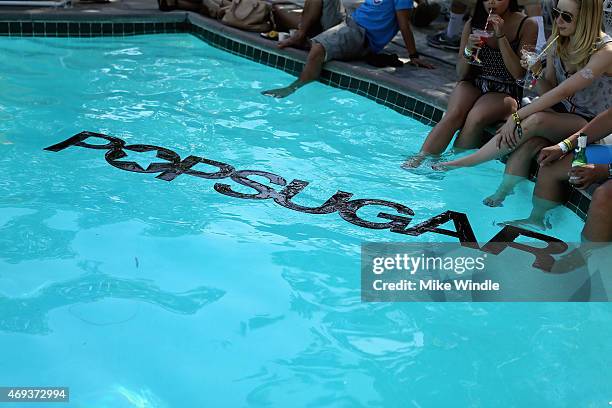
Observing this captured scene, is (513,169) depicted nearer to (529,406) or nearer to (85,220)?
(529,406)

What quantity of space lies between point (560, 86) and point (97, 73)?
15.8ft

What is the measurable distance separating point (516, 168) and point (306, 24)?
3.48 meters

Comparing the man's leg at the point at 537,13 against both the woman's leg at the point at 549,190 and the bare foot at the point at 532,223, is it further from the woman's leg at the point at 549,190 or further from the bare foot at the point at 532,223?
the bare foot at the point at 532,223

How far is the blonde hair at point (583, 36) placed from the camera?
4809 millimetres

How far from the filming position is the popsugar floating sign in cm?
502

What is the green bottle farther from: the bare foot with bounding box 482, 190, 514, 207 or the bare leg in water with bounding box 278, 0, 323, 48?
the bare leg in water with bounding box 278, 0, 323, 48

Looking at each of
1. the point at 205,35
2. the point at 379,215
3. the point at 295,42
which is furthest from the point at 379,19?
the point at 379,215

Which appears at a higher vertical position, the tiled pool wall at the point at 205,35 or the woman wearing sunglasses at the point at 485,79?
the woman wearing sunglasses at the point at 485,79

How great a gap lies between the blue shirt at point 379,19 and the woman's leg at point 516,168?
A: 2.72m

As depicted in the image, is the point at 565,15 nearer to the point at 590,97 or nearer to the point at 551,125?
the point at 590,97

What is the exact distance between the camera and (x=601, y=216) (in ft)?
14.8

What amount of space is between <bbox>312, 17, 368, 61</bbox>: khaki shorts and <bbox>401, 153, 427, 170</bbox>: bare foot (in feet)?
6.85

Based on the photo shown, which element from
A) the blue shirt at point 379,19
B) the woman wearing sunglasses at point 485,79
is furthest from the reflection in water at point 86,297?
the blue shirt at point 379,19

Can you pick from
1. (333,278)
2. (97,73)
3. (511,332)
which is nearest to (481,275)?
(511,332)
